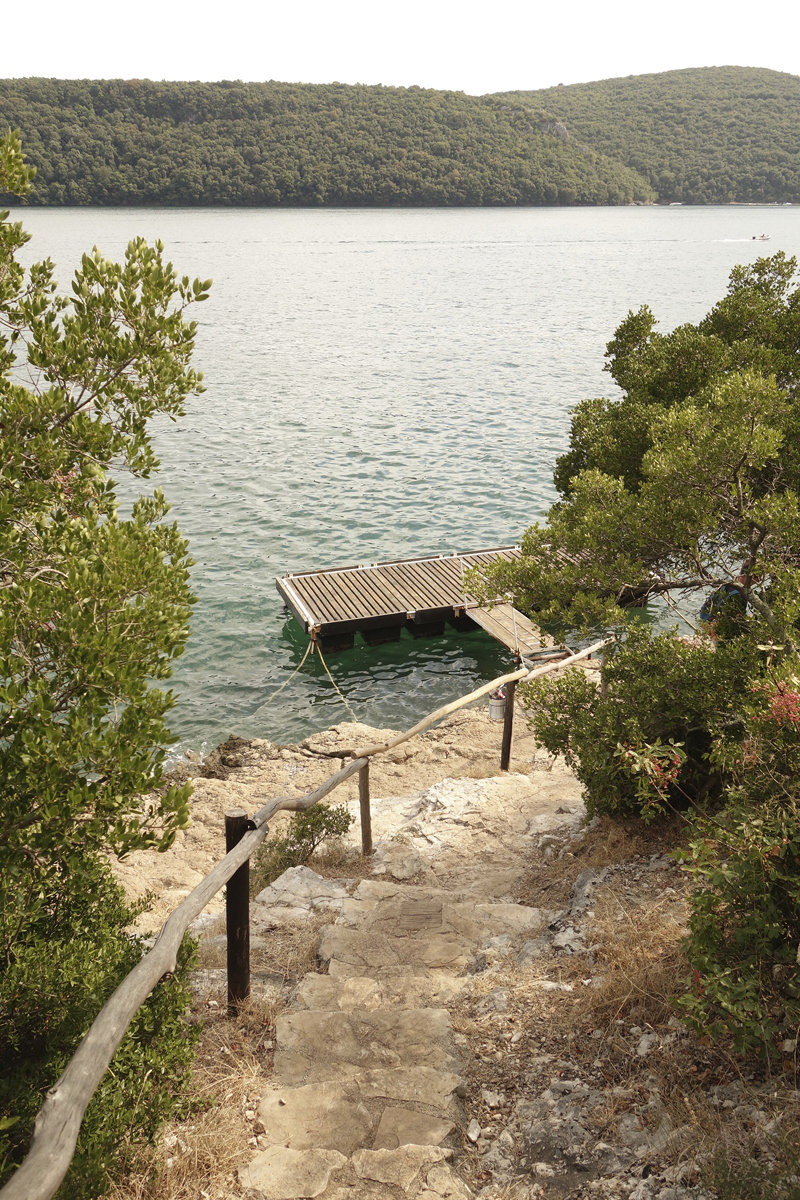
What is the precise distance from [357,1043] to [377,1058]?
0.21 meters

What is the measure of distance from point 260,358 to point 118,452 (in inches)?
1837

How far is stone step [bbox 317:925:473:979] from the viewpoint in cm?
645

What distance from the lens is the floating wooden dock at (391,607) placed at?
63.1 ft

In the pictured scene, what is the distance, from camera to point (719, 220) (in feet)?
480

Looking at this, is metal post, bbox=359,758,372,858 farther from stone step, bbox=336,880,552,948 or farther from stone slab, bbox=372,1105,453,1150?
stone slab, bbox=372,1105,453,1150

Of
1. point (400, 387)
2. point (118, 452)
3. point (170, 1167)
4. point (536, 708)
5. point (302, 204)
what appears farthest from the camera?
point (302, 204)

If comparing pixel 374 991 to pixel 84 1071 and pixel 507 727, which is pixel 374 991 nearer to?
pixel 84 1071

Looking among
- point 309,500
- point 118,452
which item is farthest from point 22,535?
point 309,500

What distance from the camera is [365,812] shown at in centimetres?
957

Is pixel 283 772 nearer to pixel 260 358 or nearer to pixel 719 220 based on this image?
pixel 260 358

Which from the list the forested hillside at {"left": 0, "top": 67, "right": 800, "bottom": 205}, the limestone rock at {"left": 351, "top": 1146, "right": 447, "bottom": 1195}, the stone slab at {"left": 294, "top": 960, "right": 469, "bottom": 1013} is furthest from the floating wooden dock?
the forested hillside at {"left": 0, "top": 67, "right": 800, "bottom": 205}

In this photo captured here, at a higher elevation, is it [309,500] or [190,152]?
[190,152]

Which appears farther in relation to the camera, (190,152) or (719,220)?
(719,220)

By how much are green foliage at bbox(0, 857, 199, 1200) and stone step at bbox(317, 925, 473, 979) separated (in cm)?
219
